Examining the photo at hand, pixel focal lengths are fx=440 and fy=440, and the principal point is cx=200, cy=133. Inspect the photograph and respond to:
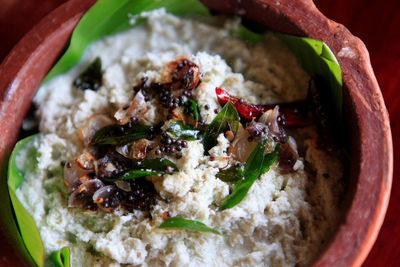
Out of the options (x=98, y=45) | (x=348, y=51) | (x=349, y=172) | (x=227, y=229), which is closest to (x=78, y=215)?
(x=227, y=229)

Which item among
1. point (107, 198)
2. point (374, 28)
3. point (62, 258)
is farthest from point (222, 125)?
point (374, 28)

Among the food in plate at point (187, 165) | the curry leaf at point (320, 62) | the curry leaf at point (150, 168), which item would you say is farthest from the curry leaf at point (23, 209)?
the curry leaf at point (320, 62)

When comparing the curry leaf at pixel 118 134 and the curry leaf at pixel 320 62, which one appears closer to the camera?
the curry leaf at pixel 320 62

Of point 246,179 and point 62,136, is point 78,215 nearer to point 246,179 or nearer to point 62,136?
point 62,136

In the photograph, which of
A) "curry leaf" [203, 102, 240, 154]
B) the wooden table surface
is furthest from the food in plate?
the wooden table surface

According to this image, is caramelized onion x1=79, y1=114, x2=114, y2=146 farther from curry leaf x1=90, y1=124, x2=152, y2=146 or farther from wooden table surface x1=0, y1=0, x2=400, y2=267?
wooden table surface x1=0, y1=0, x2=400, y2=267

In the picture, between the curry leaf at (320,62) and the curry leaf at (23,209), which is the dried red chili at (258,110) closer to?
the curry leaf at (320,62)

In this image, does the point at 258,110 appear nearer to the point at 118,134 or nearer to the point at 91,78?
the point at 118,134
